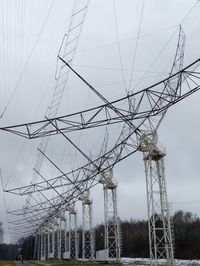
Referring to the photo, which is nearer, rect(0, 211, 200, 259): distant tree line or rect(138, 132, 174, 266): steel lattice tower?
rect(138, 132, 174, 266): steel lattice tower

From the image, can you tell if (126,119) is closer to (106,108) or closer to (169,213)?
(106,108)

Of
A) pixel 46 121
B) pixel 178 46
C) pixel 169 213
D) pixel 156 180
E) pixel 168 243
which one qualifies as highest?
pixel 178 46

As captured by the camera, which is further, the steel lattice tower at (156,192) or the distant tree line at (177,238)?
the distant tree line at (177,238)

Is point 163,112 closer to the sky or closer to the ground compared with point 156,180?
closer to the sky

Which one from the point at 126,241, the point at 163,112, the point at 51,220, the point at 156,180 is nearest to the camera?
the point at 163,112

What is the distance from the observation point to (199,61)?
21469 millimetres

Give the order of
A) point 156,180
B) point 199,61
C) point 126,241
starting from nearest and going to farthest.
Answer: point 199,61, point 156,180, point 126,241

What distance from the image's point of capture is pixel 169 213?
1153 inches

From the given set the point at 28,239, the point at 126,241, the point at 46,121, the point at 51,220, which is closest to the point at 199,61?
the point at 46,121

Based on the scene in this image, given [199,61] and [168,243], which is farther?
[168,243]

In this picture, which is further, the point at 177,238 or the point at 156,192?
the point at 177,238

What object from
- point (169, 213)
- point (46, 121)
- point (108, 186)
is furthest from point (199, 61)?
point (108, 186)

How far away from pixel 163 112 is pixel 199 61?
6.64 metres

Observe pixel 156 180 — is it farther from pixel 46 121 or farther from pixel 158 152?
pixel 46 121
